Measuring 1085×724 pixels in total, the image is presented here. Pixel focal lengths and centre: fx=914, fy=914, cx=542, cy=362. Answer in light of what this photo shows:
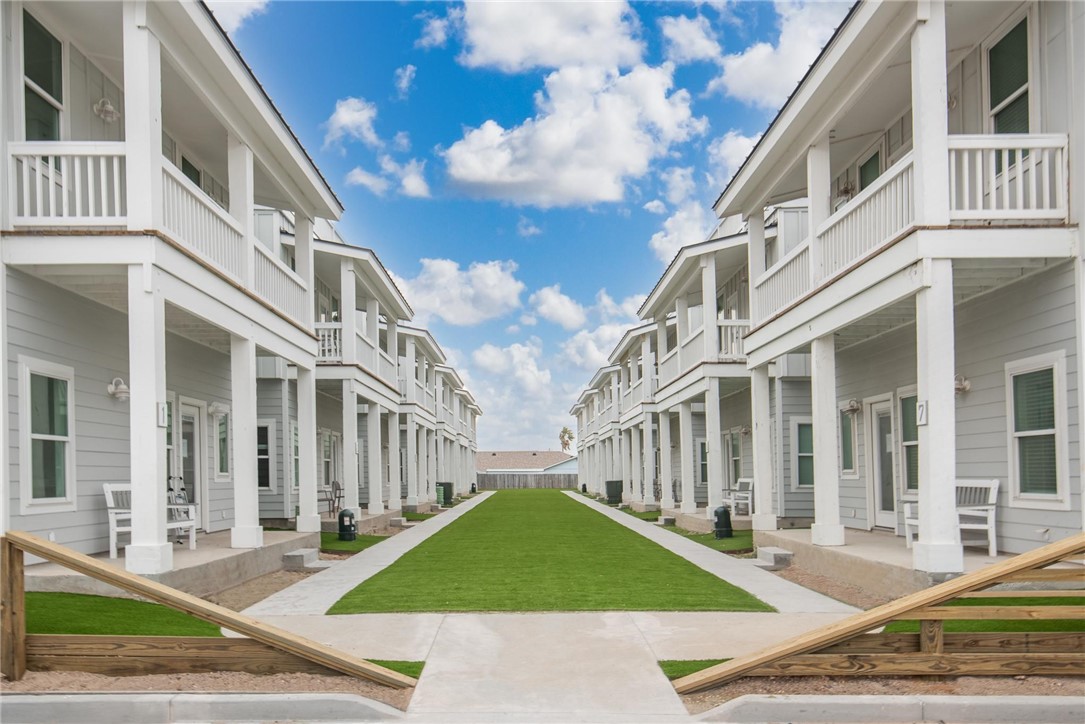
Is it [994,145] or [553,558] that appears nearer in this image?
[994,145]

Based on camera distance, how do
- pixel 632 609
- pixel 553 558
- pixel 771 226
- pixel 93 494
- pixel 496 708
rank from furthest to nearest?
pixel 771 226 < pixel 553 558 < pixel 93 494 < pixel 632 609 < pixel 496 708

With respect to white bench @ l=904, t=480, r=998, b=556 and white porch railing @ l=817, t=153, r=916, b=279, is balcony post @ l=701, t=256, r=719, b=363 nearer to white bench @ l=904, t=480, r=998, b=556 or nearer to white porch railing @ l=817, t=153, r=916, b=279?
white porch railing @ l=817, t=153, r=916, b=279

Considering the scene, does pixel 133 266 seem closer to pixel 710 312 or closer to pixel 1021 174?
pixel 1021 174

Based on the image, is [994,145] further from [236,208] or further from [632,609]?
[236,208]

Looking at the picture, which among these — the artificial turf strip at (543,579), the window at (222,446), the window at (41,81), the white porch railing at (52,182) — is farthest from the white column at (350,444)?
the white porch railing at (52,182)

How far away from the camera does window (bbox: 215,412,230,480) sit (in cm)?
1702

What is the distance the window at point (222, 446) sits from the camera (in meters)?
17.0

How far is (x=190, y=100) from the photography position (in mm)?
12516

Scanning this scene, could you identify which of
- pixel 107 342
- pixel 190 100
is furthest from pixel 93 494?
pixel 190 100

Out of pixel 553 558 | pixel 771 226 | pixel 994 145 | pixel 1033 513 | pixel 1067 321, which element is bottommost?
pixel 553 558

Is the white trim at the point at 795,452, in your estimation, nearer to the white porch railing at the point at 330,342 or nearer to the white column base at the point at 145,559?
Result: the white porch railing at the point at 330,342

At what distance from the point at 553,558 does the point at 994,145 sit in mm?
9325

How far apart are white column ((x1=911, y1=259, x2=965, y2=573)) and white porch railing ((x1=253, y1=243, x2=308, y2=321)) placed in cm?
948

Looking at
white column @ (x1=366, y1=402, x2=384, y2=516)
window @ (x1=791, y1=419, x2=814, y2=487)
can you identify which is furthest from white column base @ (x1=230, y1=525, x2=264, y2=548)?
window @ (x1=791, y1=419, x2=814, y2=487)
